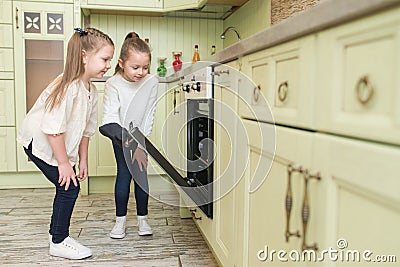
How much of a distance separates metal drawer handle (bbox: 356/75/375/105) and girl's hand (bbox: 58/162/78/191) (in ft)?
4.31

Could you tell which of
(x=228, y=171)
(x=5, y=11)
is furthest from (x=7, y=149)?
(x=228, y=171)

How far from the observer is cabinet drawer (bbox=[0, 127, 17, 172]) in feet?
9.30

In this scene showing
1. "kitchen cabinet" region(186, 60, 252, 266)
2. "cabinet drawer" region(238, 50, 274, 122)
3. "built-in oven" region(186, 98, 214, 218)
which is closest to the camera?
"cabinet drawer" region(238, 50, 274, 122)

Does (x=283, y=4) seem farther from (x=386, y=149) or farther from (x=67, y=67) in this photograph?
(x=386, y=149)

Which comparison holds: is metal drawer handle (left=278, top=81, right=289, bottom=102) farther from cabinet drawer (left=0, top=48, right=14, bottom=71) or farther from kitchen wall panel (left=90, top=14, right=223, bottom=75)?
cabinet drawer (left=0, top=48, right=14, bottom=71)

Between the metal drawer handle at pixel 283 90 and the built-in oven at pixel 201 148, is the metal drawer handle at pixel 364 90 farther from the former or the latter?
the built-in oven at pixel 201 148

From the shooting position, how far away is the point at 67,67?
161 centimetres

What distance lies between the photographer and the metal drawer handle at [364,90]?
0.54 meters

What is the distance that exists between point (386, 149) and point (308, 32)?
0.94 feet

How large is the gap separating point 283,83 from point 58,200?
48.8 inches

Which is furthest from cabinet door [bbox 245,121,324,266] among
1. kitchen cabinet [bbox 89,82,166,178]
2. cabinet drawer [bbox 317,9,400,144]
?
kitchen cabinet [bbox 89,82,166,178]

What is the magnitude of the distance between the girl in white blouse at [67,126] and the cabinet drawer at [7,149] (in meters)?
1.34

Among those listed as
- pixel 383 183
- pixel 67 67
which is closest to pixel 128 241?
pixel 67 67

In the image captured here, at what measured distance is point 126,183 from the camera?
1960 mm
